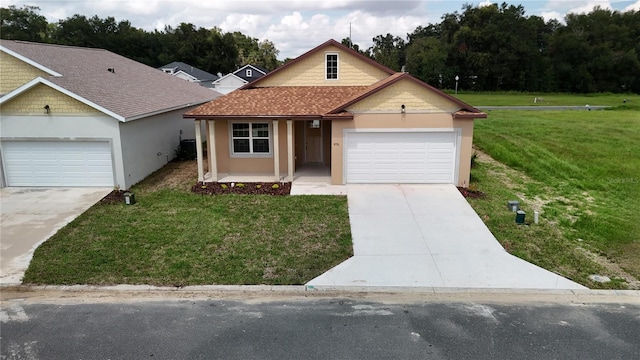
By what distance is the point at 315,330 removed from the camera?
706 centimetres

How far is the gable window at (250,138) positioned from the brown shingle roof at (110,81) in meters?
3.30

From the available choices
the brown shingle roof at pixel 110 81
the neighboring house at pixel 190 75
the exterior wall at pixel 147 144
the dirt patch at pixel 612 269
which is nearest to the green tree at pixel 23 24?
the neighboring house at pixel 190 75

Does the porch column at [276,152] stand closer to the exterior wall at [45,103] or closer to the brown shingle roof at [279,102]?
→ the brown shingle roof at [279,102]

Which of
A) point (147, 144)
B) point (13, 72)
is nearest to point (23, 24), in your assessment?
point (13, 72)

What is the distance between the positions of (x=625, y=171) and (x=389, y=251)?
12990 mm

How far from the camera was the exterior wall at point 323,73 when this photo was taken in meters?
18.3

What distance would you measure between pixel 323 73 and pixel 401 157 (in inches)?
208

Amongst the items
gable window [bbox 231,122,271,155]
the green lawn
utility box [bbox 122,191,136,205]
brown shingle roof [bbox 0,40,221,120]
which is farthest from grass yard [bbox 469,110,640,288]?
the green lawn

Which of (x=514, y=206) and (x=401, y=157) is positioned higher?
(x=401, y=157)

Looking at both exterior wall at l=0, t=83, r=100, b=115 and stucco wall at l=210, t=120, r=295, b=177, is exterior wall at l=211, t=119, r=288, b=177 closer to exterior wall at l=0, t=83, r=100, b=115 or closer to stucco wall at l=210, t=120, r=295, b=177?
stucco wall at l=210, t=120, r=295, b=177

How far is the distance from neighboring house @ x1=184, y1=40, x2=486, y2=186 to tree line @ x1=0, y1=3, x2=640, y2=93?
209 ft

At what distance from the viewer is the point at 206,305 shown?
790cm

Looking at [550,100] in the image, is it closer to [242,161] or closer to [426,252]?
[242,161]

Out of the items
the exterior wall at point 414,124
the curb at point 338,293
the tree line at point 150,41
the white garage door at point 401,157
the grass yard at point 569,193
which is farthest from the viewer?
the tree line at point 150,41
